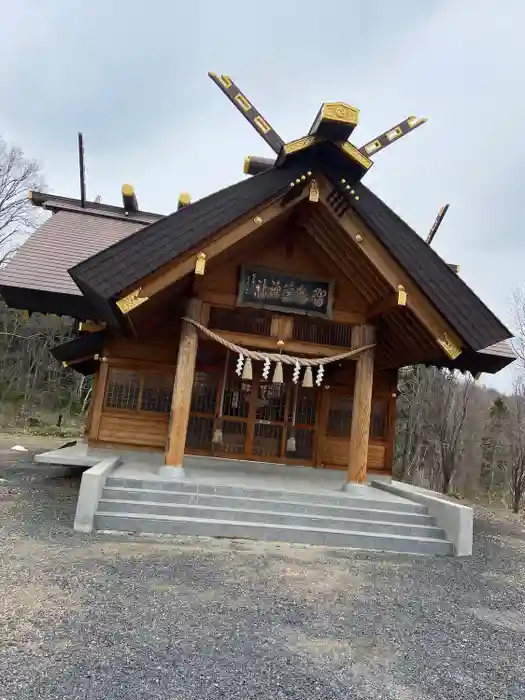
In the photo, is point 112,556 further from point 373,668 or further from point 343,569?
point 373,668

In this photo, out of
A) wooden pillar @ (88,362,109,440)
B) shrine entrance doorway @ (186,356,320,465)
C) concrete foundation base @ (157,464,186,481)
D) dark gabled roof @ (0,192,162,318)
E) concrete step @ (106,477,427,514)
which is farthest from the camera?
shrine entrance doorway @ (186,356,320,465)

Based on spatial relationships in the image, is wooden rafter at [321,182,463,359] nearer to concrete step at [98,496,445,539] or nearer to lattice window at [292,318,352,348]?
lattice window at [292,318,352,348]

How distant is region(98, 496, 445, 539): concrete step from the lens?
570cm

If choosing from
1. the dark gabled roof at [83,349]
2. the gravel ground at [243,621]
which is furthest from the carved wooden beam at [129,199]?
the gravel ground at [243,621]

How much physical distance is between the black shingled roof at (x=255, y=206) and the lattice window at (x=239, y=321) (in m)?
1.76

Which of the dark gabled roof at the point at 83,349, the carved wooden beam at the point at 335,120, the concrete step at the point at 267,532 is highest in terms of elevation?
the carved wooden beam at the point at 335,120

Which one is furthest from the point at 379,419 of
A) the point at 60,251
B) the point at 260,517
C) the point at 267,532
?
the point at 60,251

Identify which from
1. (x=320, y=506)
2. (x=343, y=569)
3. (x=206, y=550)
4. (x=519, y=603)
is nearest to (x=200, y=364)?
(x=320, y=506)

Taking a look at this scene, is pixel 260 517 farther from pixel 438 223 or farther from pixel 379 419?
pixel 438 223

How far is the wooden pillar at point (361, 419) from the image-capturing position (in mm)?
7102

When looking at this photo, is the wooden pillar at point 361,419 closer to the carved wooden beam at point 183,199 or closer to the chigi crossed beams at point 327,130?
the chigi crossed beams at point 327,130

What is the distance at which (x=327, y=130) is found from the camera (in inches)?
261

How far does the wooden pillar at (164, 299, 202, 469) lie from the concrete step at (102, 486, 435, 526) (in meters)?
0.79

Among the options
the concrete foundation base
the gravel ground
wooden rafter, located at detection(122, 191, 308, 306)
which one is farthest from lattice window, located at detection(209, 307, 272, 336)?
the gravel ground
